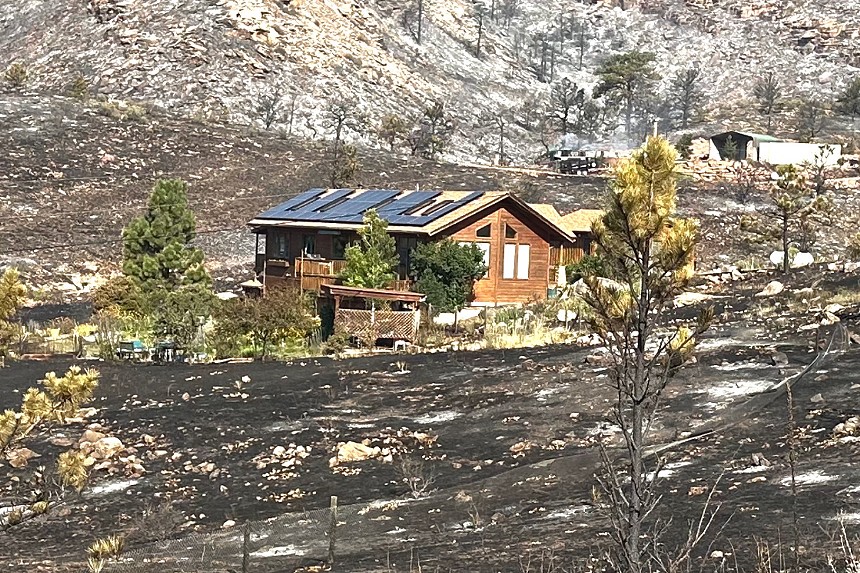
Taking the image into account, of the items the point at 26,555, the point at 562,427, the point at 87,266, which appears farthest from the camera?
the point at 87,266

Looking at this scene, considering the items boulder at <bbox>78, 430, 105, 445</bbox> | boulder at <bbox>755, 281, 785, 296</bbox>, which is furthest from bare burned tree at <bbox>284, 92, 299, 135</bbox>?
boulder at <bbox>78, 430, 105, 445</bbox>

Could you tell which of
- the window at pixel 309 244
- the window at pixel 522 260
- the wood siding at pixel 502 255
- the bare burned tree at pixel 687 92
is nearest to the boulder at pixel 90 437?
the wood siding at pixel 502 255

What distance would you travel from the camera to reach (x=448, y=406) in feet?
90.5

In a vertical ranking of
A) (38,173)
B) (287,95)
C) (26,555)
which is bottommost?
(26,555)

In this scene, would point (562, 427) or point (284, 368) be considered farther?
point (284, 368)

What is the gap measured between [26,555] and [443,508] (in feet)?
19.2

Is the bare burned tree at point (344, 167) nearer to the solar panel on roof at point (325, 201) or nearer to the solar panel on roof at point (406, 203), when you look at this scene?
the solar panel on roof at point (325, 201)

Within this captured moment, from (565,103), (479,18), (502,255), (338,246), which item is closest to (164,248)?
(338,246)

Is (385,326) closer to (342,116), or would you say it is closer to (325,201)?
(325,201)

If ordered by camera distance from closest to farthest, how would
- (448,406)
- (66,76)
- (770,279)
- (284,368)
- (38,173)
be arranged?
(448,406), (284,368), (770,279), (38,173), (66,76)

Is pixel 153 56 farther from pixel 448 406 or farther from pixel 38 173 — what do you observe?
pixel 448 406

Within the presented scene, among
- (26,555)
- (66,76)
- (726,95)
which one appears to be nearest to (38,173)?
(66,76)

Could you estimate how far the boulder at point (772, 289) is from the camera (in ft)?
137

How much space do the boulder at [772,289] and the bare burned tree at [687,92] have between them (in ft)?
233
